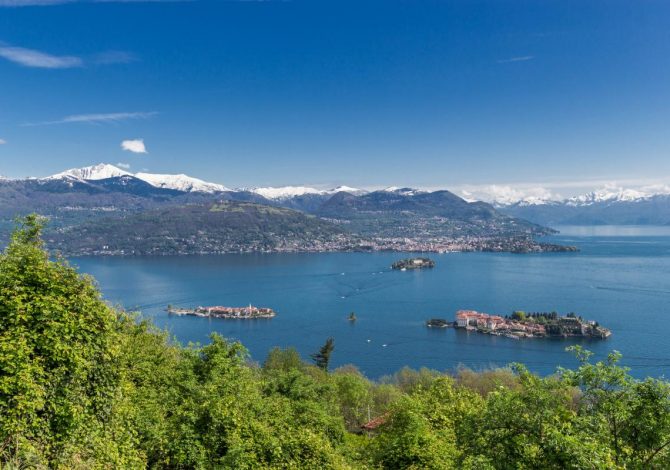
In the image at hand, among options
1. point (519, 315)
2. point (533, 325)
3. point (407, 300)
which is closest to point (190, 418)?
point (533, 325)

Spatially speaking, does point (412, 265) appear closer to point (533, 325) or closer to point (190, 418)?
point (533, 325)

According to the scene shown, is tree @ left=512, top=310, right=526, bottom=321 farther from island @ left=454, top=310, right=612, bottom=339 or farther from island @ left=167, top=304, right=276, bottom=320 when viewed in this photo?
island @ left=167, top=304, right=276, bottom=320

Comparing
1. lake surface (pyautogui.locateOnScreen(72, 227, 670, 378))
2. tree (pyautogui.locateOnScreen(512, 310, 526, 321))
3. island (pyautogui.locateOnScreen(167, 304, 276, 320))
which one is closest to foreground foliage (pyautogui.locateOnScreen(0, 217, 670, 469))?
lake surface (pyautogui.locateOnScreen(72, 227, 670, 378))

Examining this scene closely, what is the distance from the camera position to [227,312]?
68.5 meters

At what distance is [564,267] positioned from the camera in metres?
111

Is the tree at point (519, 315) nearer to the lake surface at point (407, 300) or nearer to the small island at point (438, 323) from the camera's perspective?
the lake surface at point (407, 300)

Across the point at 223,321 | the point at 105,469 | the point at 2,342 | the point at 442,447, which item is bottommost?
the point at 223,321

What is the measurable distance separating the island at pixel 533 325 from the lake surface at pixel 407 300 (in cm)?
174

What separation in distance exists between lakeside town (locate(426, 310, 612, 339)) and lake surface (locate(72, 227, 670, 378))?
5.45 ft

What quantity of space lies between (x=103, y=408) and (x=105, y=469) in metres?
0.87

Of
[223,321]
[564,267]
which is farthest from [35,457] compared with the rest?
[564,267]

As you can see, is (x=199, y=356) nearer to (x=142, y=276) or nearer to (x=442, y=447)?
(x=442, y=447)

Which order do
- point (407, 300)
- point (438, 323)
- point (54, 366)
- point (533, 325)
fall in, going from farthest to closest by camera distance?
1. point (407, 300)
2. point (438, 323)
3. point (533, 325)
4. point (54, 366)

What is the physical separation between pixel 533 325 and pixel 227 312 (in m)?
44.4
